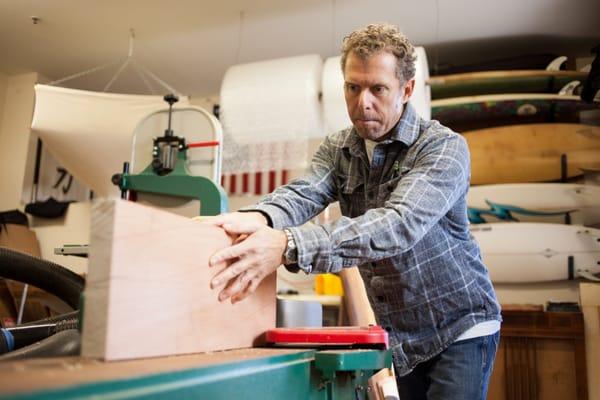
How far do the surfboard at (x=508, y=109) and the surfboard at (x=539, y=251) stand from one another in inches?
31.1

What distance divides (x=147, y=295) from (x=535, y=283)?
3153 millimetres

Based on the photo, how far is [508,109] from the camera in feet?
11.9

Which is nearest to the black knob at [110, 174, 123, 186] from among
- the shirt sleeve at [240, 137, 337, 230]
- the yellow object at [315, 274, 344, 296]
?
the shirt sleeve at [240, 137, 337, 230]

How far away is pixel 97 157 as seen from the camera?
3248 mm

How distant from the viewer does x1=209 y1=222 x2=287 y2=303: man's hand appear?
2.81ft

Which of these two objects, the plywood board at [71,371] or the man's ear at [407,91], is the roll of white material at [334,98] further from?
the plywood board at [71,371]

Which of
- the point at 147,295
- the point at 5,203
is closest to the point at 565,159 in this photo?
the point at 147,295

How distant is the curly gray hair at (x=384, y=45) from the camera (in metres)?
1.26

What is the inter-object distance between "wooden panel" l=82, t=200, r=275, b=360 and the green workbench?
0.03 metres

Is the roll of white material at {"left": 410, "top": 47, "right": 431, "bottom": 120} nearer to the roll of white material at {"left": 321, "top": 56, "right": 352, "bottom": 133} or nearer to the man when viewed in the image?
the roll of white material at {"left": 321, "top": 56, "right": 352, "bottom": 133}

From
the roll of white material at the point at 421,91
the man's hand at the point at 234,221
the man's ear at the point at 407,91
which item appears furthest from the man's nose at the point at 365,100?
the roll of white material at the point at 421,91

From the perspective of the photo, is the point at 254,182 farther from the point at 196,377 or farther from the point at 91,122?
the point at 196,377

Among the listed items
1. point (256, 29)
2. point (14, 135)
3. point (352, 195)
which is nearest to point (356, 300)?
point (352, 195)

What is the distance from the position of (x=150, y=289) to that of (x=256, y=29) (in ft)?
11.3
